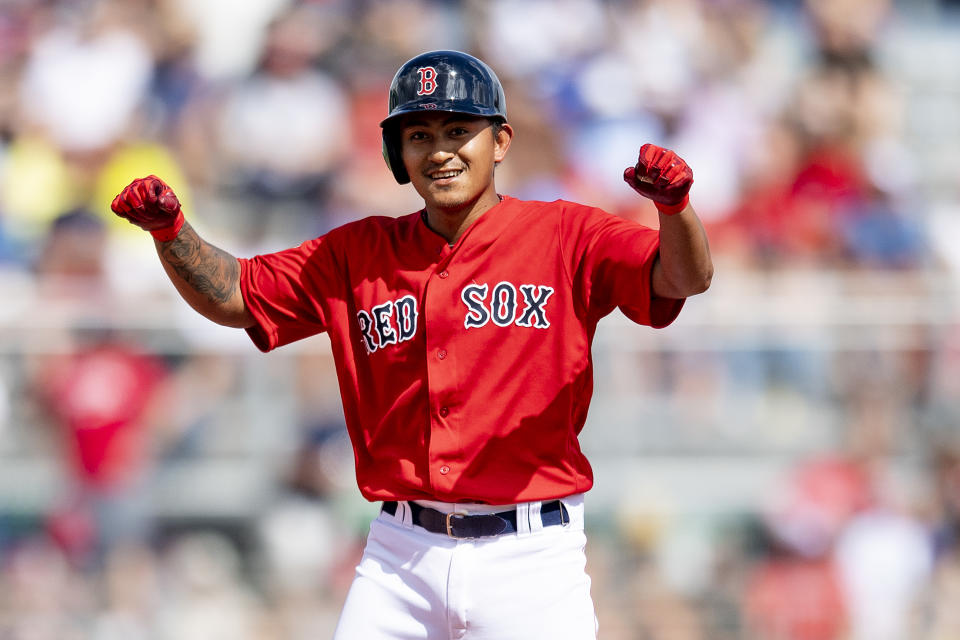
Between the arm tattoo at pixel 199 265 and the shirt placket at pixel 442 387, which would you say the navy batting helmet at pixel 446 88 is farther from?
the arm tattoo at pixel 199 265

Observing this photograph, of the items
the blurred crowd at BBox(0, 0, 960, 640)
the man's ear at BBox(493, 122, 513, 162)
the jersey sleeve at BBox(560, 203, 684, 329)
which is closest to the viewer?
the jersey sleeve at BBox(560, 203, 684, 329)

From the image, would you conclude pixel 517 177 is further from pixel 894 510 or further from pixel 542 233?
pixel 542 233

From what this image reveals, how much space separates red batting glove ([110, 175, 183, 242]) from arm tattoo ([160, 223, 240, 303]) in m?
0.05

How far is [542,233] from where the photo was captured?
356 cm

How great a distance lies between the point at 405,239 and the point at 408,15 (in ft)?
19.8

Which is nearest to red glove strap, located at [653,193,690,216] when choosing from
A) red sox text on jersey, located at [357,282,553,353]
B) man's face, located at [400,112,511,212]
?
red sox text on jersey, located at [357,282,553,353]

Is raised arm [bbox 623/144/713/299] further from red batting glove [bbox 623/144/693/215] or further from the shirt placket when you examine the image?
the shirt placket

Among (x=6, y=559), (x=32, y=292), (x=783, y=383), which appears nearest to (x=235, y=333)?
(x=32, y=292)

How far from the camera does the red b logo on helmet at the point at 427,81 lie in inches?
137

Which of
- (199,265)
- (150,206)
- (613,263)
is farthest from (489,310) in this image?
(150,206)

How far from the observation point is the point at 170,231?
3.48m

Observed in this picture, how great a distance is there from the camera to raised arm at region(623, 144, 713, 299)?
10.1 feet

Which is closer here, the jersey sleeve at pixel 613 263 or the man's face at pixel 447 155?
the jersey sleeve at pixel 613 263

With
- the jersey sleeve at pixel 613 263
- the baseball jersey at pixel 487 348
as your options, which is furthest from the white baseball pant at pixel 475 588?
the jersey sleeve at pixel 613 263
